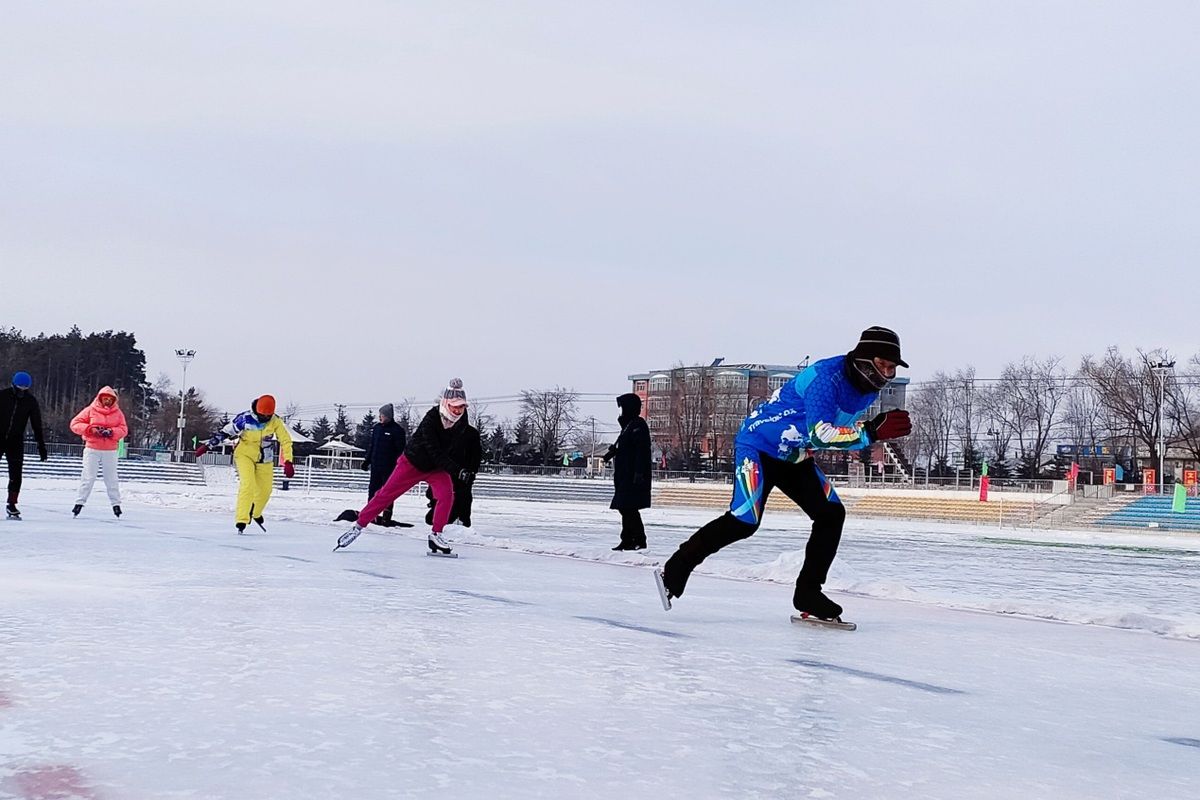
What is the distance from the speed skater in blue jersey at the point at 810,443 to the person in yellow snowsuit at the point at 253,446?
23.3ft

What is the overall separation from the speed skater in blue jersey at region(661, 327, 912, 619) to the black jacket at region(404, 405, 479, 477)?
4063 millimetres

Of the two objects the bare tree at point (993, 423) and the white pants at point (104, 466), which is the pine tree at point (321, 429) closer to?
the bare tree at point (993, 423)

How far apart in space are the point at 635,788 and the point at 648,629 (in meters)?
3.01

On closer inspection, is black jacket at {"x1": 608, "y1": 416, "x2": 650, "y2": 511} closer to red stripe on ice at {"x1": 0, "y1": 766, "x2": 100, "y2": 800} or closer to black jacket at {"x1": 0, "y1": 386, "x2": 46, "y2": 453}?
black jacket at {"x1": 0, "y1": 386, "x2": 46, "y2": 453}

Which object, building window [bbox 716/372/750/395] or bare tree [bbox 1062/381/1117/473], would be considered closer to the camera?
bare tree [bbox 1062/381/1117/473]

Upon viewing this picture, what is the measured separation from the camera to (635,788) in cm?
259

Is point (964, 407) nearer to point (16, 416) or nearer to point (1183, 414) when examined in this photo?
point (1183, 414)

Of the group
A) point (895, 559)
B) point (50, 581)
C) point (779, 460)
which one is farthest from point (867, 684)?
point (895, 559)

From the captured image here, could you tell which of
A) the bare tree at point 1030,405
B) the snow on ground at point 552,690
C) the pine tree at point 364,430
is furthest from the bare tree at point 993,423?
the snow on ground at point 552,690

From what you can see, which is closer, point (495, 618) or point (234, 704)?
point (234, 704)

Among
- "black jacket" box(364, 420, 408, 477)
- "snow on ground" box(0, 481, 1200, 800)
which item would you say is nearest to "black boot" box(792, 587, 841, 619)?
"snow on ground" box(0, 481, 1200, 800)

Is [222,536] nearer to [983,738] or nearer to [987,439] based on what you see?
[983,738]

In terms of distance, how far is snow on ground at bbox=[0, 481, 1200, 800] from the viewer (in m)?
2.68

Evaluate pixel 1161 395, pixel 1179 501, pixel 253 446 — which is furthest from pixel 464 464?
pixel 1161 395
